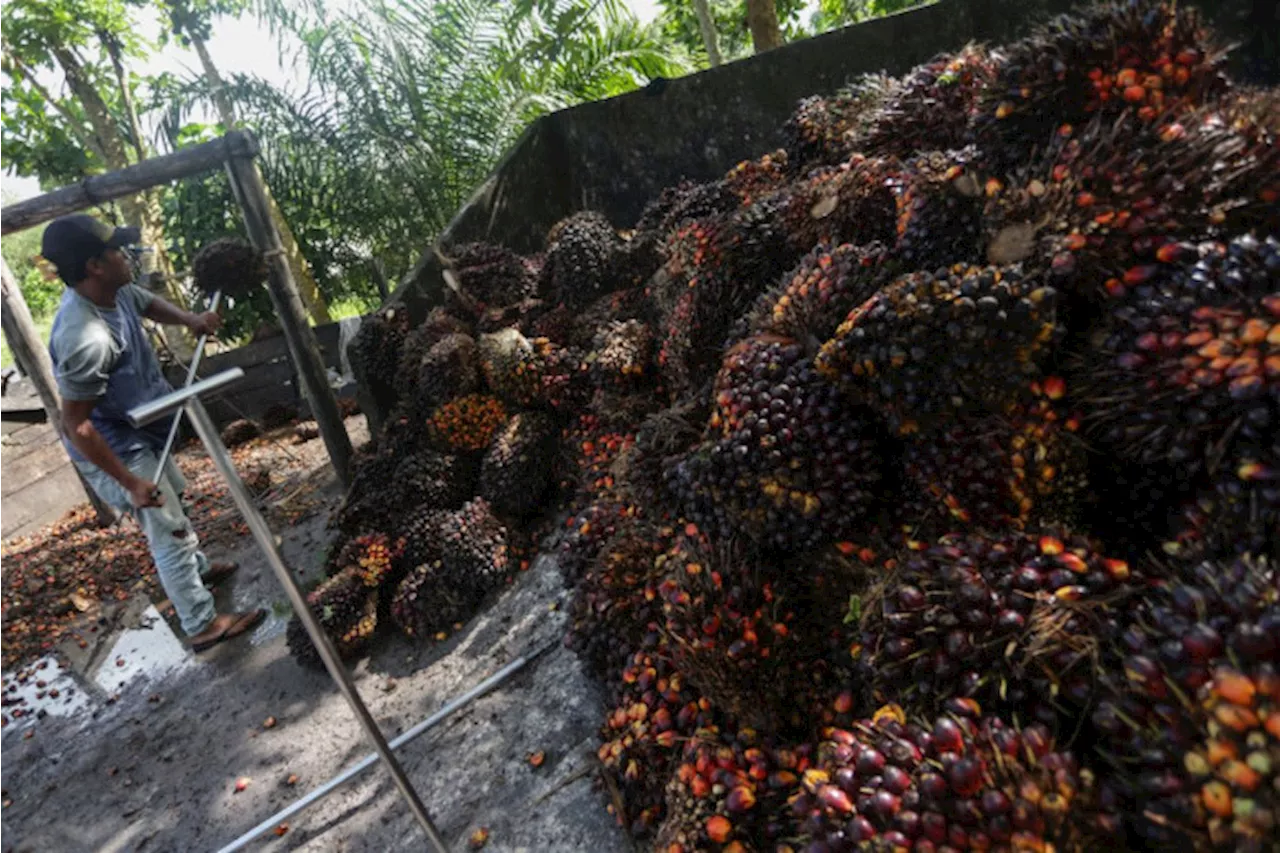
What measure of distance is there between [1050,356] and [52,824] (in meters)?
3.87

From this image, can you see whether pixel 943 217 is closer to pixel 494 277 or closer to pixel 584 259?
pixel 584 259

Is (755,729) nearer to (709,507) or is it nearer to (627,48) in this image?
(709,507)

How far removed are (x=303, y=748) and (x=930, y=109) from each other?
320cm

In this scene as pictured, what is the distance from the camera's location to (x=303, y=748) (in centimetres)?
282

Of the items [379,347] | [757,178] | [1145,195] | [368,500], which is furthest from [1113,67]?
[379,347]

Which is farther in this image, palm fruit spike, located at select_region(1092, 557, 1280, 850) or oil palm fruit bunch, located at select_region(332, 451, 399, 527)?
oil palm fruit bunch, located at select_region(332, 451, 399, 527)

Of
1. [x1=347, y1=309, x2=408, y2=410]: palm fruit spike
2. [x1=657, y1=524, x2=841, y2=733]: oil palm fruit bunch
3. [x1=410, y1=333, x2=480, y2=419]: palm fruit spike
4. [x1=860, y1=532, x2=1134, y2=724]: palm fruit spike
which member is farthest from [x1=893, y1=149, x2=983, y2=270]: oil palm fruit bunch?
[x1=347, y1=309, x2=408, y2=410]: palm fruit spike

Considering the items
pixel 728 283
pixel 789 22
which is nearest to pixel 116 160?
pixel 789 22

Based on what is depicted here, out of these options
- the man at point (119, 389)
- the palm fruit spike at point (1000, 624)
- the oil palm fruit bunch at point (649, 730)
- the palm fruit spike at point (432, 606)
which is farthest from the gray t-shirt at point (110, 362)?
the palm fruit spike at point (1000, 624)

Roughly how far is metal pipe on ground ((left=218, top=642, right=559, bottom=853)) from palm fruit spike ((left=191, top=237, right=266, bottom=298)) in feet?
9.05

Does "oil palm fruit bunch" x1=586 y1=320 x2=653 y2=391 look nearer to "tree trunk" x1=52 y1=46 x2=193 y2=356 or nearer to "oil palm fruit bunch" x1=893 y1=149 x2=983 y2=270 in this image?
"oil palm fruit bunch" x1=893 y1=149 x2=983 y2=270

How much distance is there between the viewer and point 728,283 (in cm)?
240

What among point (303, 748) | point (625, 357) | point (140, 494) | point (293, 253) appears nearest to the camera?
point (303, 748)

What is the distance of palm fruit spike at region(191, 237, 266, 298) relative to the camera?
4.02m
